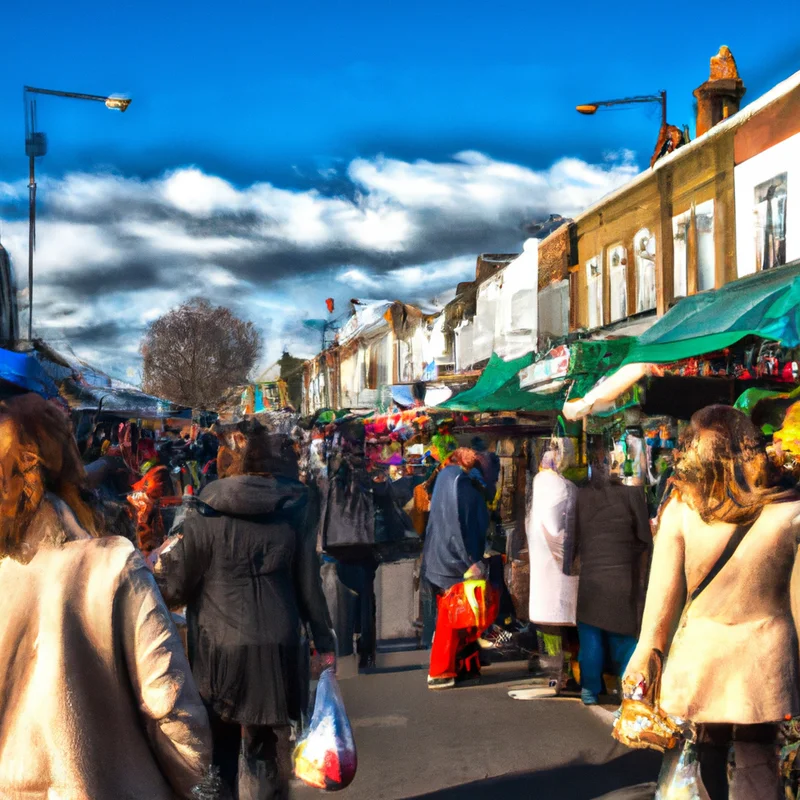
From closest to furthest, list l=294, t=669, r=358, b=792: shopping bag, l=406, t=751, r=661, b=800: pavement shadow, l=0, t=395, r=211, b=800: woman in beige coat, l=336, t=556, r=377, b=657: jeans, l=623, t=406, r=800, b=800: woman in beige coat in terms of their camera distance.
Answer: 1. l=0, t=395, r=211, b=800: woman in beige coat
2. l=623, t=406, r=800, b=800: woman in beige coat
3. l=294, t=669, r=358, b=792: shopping bag
4. l=406, t=751, r=661, b=800: pavement shadow
5. l=336, t=556, r=377, b=657: jeans

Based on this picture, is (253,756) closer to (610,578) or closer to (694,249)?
(610,578)

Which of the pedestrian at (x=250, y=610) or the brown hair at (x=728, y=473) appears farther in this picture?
the pedestrian at (x=250, y=610)

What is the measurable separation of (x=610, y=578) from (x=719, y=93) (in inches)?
570

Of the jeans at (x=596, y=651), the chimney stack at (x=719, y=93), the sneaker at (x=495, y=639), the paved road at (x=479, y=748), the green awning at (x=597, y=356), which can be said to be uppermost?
the chimney stack at (x=719, y=93)

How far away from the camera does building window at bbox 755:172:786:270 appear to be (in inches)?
589

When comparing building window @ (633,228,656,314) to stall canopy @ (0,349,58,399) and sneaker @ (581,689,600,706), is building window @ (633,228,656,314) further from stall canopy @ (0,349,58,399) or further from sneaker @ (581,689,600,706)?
stall canopy @ (0,349,58,399)

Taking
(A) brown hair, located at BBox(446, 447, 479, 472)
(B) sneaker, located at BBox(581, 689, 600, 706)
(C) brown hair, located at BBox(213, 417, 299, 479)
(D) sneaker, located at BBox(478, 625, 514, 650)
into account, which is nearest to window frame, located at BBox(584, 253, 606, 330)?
(D) sneaker, located at BBox(478, 625, 514, 650)

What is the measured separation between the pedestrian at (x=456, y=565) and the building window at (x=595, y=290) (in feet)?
46.4

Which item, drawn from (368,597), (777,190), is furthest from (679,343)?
(777,190)

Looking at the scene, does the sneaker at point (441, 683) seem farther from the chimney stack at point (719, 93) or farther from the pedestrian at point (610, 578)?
the chimney stack at point (719, 93)

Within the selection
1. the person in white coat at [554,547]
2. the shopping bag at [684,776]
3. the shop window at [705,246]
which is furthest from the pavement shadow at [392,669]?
the shop window at [705,246]

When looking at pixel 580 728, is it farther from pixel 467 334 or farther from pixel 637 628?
pixel 467 334

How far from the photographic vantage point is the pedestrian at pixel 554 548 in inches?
303

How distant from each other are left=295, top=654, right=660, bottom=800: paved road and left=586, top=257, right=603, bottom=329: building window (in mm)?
14870
